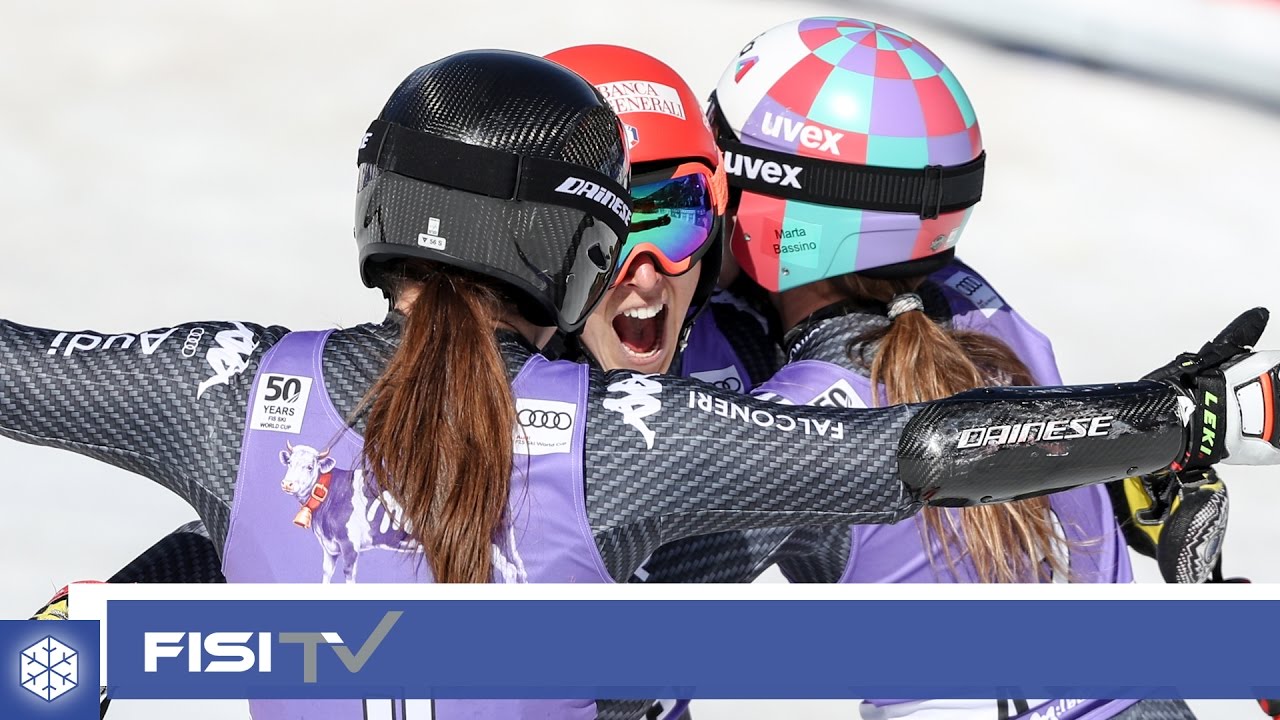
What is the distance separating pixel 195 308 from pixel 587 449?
402 cm

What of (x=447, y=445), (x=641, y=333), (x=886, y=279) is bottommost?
(x=447, y=445)

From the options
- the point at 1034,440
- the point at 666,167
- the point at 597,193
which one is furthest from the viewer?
the point at 666,167

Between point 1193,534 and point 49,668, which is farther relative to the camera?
point 1193,534

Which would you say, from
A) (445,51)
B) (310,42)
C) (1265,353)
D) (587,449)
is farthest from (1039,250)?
(587,449)

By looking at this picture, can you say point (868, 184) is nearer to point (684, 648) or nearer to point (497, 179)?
point (497, 179)

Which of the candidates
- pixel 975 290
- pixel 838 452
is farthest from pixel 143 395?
pixel 975 290

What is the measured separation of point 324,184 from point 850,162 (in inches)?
163

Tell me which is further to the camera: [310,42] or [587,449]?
[310,42]

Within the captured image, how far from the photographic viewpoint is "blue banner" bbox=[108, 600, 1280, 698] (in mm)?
2412

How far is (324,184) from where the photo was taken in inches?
289

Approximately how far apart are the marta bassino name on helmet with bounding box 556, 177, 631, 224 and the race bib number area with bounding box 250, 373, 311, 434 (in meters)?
0.50

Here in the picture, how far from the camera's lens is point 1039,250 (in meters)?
7.28

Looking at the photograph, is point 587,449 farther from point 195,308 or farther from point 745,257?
point 195,308

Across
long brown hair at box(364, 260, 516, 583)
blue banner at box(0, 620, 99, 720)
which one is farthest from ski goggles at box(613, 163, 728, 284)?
blue banner at box(0, 620, 99, 720)
